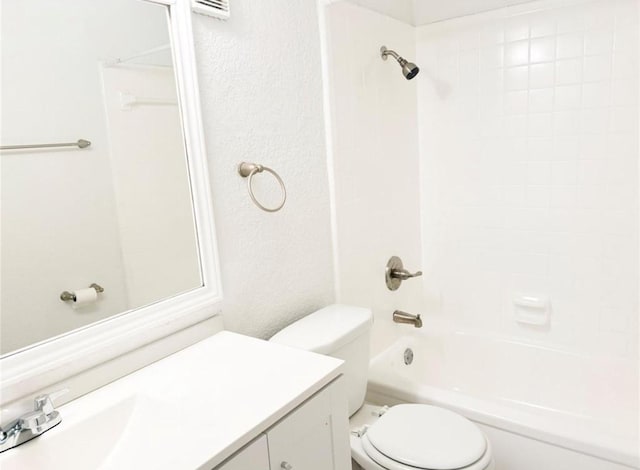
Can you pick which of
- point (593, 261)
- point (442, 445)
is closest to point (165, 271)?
point (442, 445)

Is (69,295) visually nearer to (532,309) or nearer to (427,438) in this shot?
(427,438)

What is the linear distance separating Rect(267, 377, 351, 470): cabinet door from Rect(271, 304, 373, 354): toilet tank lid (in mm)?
277

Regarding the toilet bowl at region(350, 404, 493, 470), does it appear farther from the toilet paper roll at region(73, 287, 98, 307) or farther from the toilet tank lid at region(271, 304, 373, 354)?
the toilet paper roll at region(73, 287, 98, 307)

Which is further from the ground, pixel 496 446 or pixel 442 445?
pixel 442 445

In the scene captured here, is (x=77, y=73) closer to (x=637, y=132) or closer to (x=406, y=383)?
(x=406, y=383)

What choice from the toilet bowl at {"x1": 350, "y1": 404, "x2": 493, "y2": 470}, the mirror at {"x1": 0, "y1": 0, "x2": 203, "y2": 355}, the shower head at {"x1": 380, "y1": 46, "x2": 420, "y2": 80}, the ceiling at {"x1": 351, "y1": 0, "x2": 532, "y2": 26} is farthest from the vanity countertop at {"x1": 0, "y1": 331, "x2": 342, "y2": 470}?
the ceiling at {"x1": 351, "y1": 0, "x2": 532, "y2": 26}

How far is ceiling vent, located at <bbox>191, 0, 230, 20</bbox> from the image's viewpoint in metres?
1.22

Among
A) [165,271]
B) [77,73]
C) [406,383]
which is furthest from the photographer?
[406,383]

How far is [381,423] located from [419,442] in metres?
0.15

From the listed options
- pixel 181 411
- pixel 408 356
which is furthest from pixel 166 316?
pixel 408 356

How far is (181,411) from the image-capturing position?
930 millimetres

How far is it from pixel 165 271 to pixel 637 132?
1881 millimetres

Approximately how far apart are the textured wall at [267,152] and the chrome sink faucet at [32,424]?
0.54m

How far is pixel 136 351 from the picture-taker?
3.72ft
